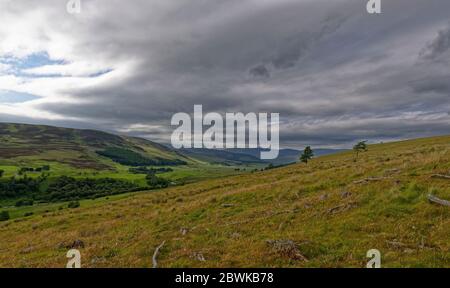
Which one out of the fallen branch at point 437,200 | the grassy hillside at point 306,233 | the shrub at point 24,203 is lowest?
the shrub at point 24,203

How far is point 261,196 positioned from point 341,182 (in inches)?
309

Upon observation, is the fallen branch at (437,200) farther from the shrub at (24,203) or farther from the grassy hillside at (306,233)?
the shrub at (24,203)

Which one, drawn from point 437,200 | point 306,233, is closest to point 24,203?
point 306,233

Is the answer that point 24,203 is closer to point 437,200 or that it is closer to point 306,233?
point 306,233

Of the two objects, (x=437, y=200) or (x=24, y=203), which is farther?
(x=24, y=203)

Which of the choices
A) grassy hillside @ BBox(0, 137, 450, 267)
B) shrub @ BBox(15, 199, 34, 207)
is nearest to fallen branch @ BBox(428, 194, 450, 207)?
grassy hillside @ BBox(0, 137, 450, 267)

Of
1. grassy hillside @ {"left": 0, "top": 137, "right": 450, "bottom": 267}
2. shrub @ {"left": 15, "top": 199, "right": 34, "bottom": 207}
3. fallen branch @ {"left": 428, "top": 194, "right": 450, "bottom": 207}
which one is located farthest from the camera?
shrub @ {"left": 15, "top": 199, "right": 34, "bottom": 207}

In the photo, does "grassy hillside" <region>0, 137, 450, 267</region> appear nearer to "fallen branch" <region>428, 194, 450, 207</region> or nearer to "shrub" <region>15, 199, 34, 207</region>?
"fallen branch" <region>428, 194, 450, 207</region>

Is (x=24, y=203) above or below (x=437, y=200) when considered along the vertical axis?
below

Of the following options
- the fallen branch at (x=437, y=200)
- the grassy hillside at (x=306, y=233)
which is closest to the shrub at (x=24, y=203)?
the grassy hillside at (x=306, y=233)

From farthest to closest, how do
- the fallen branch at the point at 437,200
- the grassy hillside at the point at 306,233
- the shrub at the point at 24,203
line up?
the shrub at the point at 24,203
the fallen branch at the point at 437,200
the grassy hillside at the point at 306,233

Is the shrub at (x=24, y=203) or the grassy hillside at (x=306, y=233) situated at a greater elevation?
the grassy hillside at (x=306, y=233)
